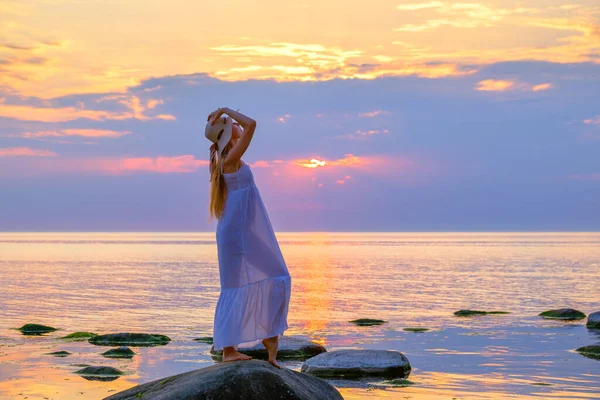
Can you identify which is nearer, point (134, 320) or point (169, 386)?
point (169, 386)

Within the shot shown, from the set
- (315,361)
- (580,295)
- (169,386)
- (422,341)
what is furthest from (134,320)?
(580,295)

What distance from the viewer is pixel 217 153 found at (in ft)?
38.8

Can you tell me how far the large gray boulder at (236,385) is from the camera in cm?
1096

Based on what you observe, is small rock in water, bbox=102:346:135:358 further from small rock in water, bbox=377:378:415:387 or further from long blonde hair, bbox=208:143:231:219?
long blonde hair, bbox=208:143:231:219

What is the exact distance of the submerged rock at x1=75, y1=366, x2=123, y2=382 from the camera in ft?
62.7

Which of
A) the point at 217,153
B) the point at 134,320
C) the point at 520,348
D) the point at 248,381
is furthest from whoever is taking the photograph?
the point at 134,320

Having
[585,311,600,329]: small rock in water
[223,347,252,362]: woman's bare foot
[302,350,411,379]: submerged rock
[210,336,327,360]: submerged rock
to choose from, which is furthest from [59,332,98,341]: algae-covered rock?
[585,311,600,329]: small rock in water

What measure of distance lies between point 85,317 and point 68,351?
478 inches

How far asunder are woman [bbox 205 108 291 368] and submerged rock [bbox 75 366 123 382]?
838 centimetres

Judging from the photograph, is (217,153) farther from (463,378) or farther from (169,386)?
(463,378)

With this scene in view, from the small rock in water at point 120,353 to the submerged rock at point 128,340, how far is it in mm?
2437

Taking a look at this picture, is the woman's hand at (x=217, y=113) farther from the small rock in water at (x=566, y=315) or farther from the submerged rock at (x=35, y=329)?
the small rock in water at (x=566, y=315)

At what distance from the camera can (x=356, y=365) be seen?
19.6 meters

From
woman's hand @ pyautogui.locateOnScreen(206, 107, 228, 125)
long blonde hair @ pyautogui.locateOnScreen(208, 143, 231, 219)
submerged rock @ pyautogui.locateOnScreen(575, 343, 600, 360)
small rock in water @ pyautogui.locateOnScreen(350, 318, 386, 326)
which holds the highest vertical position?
woman's hand @ pyautogui.locateOnScreen(206, 107, 228, 125)
